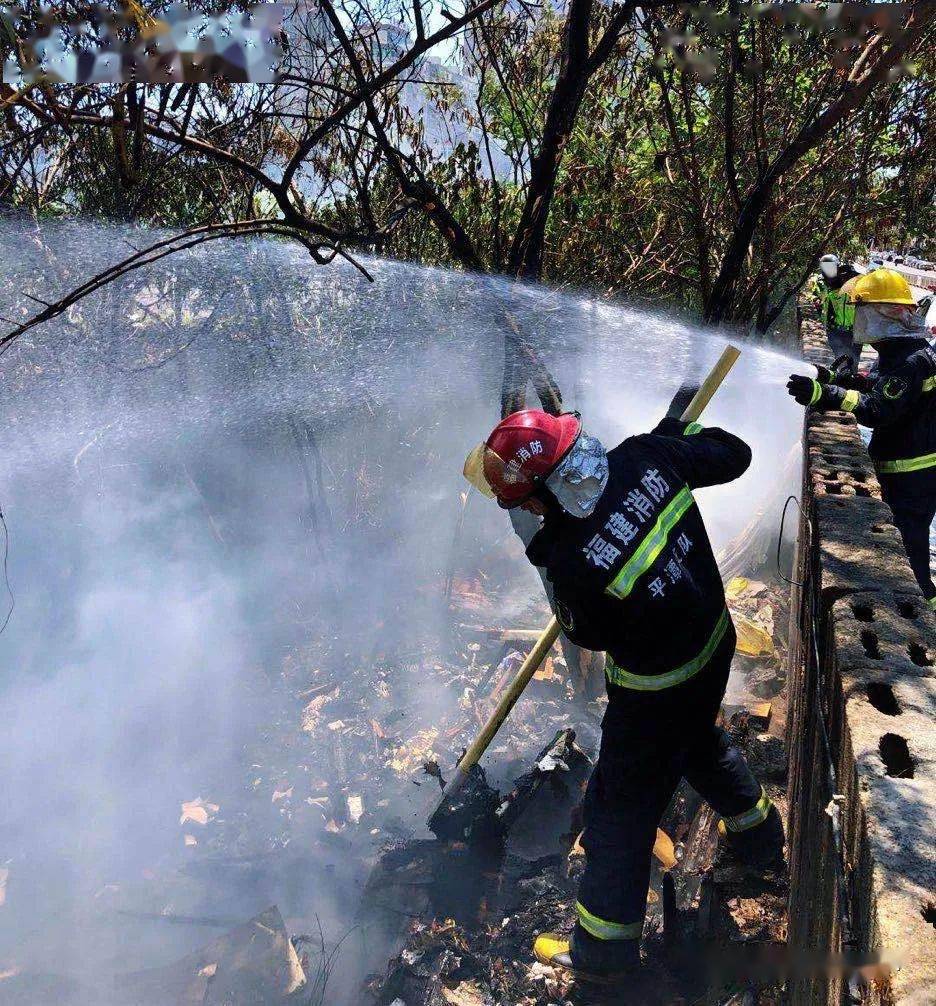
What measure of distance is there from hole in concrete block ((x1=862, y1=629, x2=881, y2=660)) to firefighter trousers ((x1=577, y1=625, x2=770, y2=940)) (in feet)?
2.07

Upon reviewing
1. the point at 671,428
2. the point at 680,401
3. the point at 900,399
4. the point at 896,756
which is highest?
the point at 900,399

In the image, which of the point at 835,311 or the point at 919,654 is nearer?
the point at 919,654

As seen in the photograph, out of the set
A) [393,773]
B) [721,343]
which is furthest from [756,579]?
[393,773]

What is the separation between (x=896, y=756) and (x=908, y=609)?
79 centimetres

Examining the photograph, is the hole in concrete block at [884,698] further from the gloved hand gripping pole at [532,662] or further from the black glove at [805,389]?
the black glove at [805,389]

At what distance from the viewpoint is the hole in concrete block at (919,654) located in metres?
2.17

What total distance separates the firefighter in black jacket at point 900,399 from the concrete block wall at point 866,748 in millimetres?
679

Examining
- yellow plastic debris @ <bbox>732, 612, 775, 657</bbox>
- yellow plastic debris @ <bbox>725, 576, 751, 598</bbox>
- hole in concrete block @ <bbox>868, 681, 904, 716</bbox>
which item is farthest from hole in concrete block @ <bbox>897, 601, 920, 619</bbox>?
yellow plastic debris @ <bbox>725, 576, 751, 598</bbox>

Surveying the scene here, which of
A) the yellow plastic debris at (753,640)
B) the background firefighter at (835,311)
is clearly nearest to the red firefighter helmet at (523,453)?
the yellow plastic debris at (753,640)

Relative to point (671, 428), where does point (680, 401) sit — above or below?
below

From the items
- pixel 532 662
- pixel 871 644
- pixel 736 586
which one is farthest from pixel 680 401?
pixel 871 644

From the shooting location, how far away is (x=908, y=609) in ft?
8.10

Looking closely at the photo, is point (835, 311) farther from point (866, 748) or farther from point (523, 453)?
point (866, 748)

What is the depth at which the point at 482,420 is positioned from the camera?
279 inches
